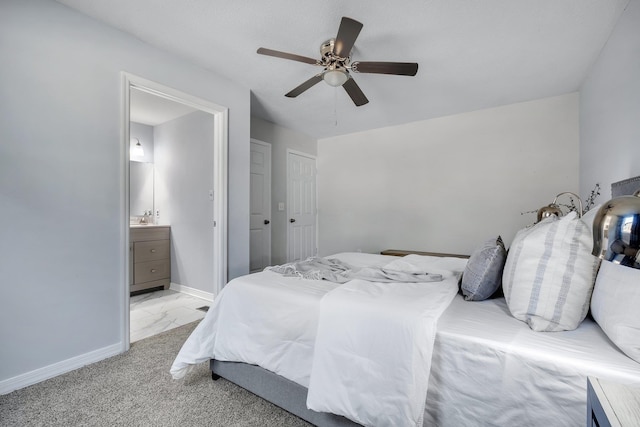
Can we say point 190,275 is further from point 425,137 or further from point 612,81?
point 612,81

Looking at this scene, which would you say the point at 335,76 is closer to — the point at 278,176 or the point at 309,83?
the point at 309,83

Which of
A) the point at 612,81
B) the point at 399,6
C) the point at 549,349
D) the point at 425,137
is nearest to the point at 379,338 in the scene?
the point at 549,349

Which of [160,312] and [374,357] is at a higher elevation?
[374,357]

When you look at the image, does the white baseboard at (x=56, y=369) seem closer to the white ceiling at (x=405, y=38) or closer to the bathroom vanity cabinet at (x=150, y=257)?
the bathroom vanity cabinet at (x=150, y=257)

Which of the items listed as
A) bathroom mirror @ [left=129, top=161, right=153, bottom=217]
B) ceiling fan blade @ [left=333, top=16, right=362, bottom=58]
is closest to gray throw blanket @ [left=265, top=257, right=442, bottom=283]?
ceiling fan blade @ [left=333, top=16, right=362, bottom=58]

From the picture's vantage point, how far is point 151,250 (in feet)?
12.3

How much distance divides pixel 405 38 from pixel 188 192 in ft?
10.1

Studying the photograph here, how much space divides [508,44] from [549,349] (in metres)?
2.41

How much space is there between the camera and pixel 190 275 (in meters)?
3.71

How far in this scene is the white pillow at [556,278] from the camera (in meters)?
1.07

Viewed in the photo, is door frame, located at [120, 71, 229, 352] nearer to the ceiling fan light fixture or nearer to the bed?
the bed

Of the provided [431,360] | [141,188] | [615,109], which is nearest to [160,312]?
[141,188]

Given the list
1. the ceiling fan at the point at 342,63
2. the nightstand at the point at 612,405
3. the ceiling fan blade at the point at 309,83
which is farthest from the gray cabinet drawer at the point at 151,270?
the nightstand at the point at 612,405

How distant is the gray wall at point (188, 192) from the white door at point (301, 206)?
1463mm
